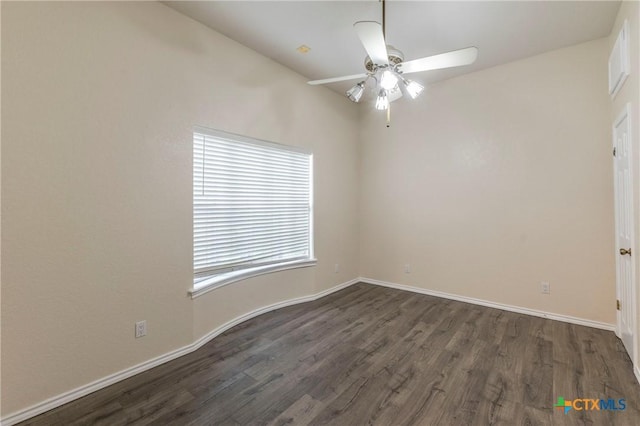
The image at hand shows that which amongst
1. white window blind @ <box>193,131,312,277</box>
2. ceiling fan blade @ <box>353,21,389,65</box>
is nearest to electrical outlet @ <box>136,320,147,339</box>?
white window blind @ <box>193,131,312,277</box>

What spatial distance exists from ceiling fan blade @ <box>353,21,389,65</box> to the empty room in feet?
0.09

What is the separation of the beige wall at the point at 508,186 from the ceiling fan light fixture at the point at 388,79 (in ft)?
6.96

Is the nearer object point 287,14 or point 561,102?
point 287,14

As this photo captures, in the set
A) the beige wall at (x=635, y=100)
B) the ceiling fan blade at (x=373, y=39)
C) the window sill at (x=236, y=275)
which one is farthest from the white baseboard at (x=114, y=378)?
the beige wall at (x=635, y=100)

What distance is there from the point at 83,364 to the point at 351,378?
1926 mm

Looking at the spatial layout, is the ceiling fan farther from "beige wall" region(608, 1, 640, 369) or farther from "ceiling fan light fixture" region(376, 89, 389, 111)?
"beige wall" region(608, 1, 640, 369)

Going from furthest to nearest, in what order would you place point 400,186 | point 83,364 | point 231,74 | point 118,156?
point 400,186, point 231,74, point 118,156, point 83,364

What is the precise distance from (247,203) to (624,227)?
145 inches

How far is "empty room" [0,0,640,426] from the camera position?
178 centimetres

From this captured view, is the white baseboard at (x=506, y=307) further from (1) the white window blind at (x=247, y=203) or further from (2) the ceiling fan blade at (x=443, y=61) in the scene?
(2) the ceiling fan blade at (x=443, y=61)

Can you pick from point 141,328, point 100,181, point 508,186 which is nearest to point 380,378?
point 141,328

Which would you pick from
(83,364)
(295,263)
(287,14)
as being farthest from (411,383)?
(287,14)

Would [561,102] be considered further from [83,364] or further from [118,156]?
[83,364]

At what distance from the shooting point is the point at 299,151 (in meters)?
3.72
